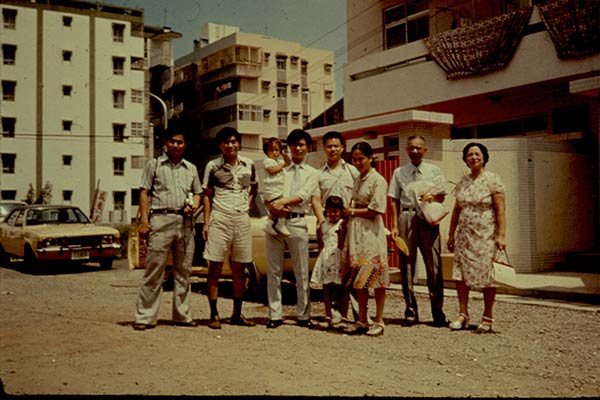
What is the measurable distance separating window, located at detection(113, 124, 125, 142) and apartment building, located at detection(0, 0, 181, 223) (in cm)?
8

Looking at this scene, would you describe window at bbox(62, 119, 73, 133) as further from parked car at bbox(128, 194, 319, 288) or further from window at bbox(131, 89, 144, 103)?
parked car at bbox(128, 194, 319, 288)

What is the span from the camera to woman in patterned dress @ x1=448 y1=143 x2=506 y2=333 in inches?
267

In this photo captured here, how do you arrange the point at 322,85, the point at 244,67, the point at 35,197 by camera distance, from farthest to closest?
the point at 322,85, the point at 244,67, the point at 35,197

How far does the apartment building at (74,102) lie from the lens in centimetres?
4722

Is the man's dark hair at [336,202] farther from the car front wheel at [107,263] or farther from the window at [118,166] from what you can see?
the window at [118,166]

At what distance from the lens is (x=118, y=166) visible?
5250cm

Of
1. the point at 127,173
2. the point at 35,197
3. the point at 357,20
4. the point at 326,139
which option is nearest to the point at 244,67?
the point at 127,173

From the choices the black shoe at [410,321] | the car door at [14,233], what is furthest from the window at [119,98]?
the black shoe at [410,321]

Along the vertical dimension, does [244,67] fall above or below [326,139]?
above

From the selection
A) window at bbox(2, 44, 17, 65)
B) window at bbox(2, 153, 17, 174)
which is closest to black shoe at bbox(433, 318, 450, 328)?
window at bbox(2, 153, 17, 174)

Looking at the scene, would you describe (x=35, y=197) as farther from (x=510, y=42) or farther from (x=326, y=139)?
(x=326, y=139)

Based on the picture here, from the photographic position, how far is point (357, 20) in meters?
20.1

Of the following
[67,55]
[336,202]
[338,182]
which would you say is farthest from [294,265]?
[67,55]

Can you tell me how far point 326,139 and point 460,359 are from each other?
8.97ft
